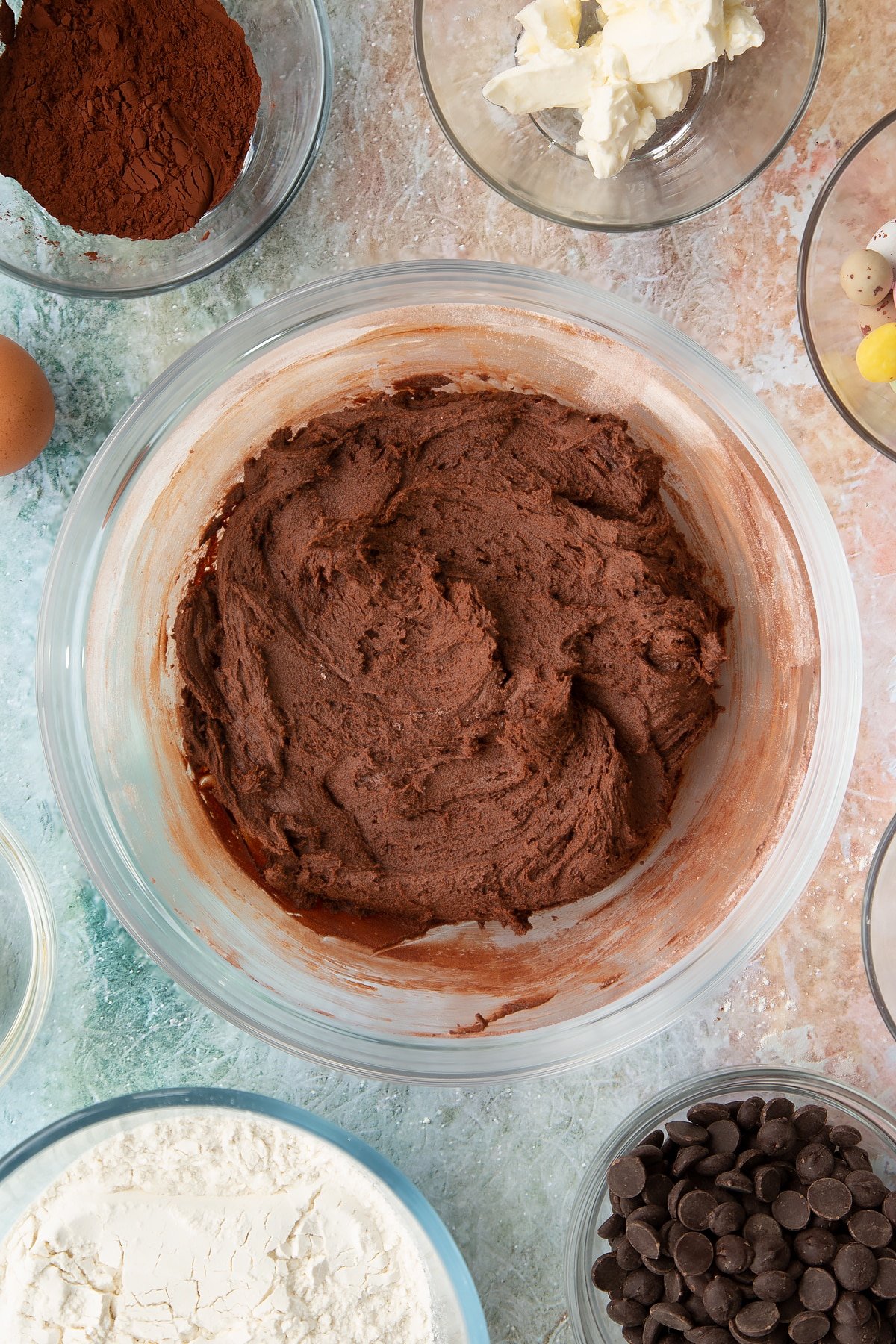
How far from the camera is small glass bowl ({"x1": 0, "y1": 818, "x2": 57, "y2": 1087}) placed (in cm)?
193

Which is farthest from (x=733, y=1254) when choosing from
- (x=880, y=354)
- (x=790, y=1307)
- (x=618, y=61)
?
(x=618, y=61)

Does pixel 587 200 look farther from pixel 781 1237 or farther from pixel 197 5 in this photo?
pixel 781 1237

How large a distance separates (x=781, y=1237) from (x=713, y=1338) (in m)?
0.21

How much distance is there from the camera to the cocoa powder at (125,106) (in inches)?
67.8

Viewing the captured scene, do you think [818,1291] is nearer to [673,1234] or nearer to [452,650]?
[673,1234]

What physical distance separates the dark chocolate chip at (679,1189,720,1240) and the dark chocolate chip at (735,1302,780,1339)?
0.47 feet

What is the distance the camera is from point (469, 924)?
1.94 meters

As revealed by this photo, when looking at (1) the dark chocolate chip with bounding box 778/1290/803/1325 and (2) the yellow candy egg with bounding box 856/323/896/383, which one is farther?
(2) the yellow candy egg with bounding box 856/323/896/383

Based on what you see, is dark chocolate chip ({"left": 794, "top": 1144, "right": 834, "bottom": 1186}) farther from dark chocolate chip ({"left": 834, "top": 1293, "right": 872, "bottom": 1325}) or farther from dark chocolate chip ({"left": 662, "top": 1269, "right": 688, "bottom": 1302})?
dark chocolate chip ({"left": 662, "top": 1269, "right": 688, "bottom": 1302})

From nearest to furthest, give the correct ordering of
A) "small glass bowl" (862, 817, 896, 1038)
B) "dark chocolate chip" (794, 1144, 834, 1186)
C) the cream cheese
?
the cream cheese
"dark chocolate chip" (794, 1144, 834, 1186)
"small glass bowl" (862, 817, 896, 1038)

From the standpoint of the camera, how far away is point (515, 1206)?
193 centimetres

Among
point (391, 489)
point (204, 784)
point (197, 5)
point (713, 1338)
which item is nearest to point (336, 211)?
point (197, 5)

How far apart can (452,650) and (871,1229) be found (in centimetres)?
127

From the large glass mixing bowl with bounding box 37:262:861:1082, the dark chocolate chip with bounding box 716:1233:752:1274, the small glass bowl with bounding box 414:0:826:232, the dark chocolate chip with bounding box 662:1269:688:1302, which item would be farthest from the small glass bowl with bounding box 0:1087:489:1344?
the small glass bowl with bounding box 414:0:826:232
